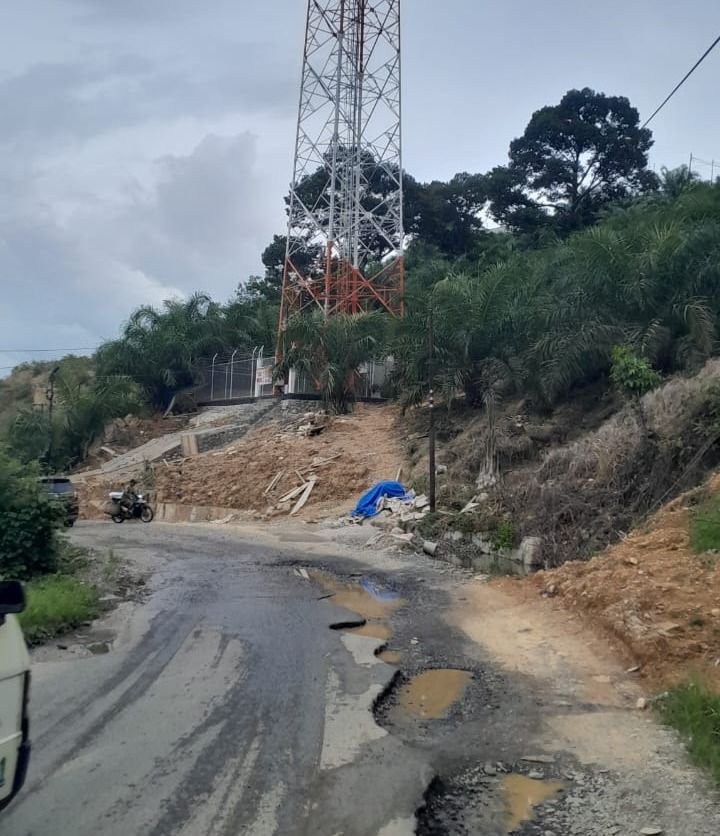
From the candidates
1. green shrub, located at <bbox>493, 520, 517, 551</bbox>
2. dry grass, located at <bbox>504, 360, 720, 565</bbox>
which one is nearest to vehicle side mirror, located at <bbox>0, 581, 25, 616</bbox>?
dry grass, located at <bbox>504, 360, 720, 565</bbox>

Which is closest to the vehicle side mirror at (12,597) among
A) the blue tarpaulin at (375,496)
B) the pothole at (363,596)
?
the pothole at (363,596)

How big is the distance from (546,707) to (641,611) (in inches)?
92.7

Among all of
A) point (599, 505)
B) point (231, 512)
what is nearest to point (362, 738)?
point (599, 505)

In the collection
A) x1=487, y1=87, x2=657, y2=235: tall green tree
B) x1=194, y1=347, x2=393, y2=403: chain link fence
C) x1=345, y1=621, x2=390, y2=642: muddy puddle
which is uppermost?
x1=487, y1=87, x2=657, y2=235: tall green tree

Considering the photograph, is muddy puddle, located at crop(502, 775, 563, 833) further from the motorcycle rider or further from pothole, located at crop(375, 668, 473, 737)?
the motorcycle rider

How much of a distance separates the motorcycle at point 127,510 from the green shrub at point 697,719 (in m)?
21.2

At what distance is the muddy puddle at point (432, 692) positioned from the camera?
23.5ft

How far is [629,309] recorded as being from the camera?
2103 cm

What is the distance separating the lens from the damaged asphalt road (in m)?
4.86

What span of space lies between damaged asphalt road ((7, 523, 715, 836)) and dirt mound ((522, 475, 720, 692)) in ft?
4.01

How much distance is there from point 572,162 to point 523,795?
148 feet

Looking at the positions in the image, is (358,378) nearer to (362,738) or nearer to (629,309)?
(629,309)

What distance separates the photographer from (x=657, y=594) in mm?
9086

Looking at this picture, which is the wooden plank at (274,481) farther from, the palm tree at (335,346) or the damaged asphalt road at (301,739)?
the damaged asphalt road at (301,739)
